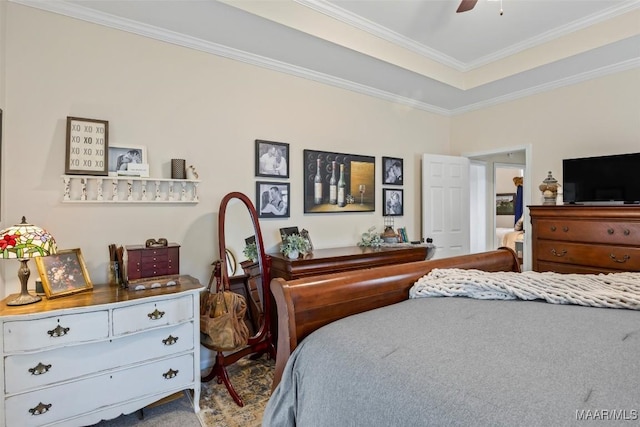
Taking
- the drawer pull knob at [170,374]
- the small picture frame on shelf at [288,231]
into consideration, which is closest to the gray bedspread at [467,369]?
the drawer pull knob at [170,374]

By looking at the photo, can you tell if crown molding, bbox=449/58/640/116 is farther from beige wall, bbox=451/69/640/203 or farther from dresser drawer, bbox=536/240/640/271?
dresser drawer, bbox=536/240/640/271

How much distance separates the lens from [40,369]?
1791 mm

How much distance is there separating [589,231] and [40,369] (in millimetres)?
4148

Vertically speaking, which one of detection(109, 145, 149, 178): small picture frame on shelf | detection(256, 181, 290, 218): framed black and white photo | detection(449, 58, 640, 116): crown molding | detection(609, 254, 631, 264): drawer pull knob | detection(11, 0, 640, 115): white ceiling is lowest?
detection(609, 254, 631, 264): drawer pull knob

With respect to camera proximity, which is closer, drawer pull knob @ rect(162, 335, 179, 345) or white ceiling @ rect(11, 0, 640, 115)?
drawer pull knob @ rect(162, 335, 179, 345)

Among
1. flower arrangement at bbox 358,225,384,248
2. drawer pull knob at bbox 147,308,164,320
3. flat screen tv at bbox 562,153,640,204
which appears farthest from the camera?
flower arrangement at bbox 358,225,384,248

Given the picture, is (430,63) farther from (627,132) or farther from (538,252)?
(538,252)

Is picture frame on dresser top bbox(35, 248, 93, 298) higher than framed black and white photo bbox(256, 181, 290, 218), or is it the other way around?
framed black and white photo bbox(256, 181, 290, 218)

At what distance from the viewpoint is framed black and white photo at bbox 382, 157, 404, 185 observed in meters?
4.12

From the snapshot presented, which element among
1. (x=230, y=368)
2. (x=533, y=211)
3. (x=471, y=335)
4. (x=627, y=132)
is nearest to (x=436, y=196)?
→ (x=533, y=211)

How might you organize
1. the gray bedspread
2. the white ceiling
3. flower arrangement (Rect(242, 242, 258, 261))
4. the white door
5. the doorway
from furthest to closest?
the doorway → the white door → flower arrangement (Rect(242, 242, 258, 261)) → the white ceiling → the gray bedspread

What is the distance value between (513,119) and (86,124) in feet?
14.6

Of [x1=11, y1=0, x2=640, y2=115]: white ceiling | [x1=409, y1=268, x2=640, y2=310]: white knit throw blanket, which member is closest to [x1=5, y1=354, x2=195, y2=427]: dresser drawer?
[x1=409, y1=268, x2=640, y2=310]: white knit throw blanket

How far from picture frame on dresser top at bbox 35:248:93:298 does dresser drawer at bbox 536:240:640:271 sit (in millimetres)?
3894
